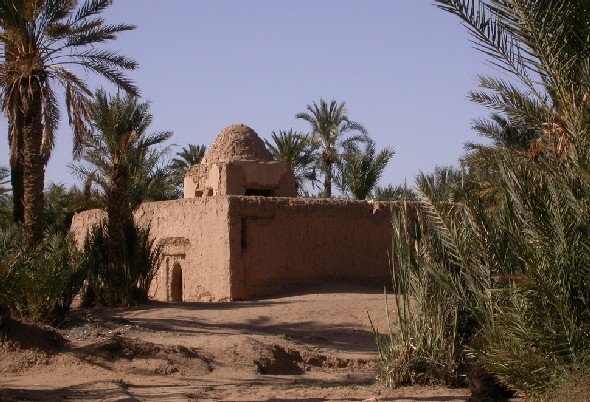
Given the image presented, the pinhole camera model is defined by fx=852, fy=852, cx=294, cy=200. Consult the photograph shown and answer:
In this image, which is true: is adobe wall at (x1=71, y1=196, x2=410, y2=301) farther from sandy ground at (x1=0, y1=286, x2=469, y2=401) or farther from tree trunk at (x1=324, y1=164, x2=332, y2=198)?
tree trunk at (x1=324, y1=164, x2=332, y2=198)

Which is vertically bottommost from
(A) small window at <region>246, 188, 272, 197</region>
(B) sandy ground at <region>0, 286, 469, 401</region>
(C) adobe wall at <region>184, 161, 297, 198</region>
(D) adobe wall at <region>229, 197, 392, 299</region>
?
(B) sandy ground at <region>0, 286, 469, 401</region>

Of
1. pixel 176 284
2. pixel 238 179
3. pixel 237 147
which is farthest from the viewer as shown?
pixel 237 147

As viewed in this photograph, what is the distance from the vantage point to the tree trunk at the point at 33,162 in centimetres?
1625

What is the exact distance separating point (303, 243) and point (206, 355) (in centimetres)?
708

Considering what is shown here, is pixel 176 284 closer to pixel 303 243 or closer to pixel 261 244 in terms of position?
pixel 261 244

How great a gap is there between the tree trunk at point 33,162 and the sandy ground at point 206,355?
212cm

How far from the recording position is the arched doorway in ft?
66.0

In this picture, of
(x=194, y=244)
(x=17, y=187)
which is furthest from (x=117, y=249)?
(x=17, y=187)

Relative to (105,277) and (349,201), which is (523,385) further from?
(349,201)

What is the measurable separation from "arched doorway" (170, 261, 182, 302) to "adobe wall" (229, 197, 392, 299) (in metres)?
2.61

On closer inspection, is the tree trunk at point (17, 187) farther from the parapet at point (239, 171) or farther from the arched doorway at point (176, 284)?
the arched doorway at point (176, 284)

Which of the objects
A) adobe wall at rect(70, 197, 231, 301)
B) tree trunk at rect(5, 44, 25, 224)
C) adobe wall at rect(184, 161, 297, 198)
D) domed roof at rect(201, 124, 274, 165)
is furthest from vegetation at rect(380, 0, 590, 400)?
domed roof at rect(201, 124, 274, 165)

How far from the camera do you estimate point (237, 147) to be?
2270cm

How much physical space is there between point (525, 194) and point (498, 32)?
1438mm
